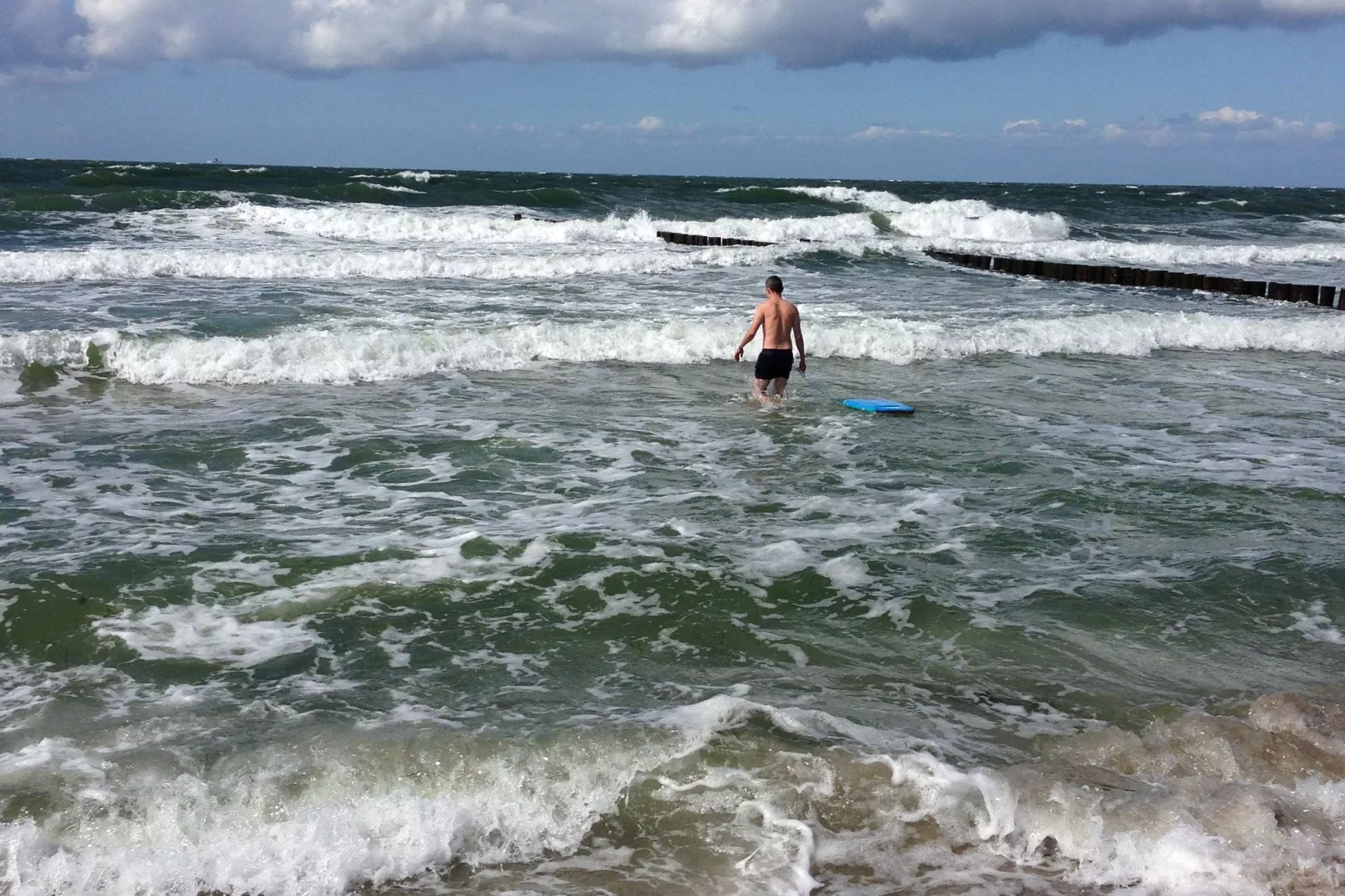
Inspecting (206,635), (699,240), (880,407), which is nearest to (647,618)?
(206,635)

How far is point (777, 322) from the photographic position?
487 inches

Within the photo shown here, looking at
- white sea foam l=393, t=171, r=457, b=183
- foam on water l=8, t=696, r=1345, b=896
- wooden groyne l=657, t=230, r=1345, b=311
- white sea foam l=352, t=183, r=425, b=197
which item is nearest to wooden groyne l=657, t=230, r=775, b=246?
wooden groyne l=657, t=230, r=1345, b=311

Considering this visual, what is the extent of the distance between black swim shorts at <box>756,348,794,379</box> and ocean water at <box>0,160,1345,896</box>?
41 centimetres

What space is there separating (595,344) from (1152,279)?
53.4 feet

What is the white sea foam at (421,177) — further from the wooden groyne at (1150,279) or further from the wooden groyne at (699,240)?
the wooden groyne at (1150,279)

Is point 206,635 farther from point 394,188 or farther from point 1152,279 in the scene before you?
point 394,188

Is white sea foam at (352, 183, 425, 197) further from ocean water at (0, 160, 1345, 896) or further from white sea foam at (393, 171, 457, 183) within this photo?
ocean water at (0, 160, 1345, 896)

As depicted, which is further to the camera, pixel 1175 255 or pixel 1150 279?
pixel 1175 255

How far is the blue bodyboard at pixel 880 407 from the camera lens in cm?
1182

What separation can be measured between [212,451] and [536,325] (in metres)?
6.42

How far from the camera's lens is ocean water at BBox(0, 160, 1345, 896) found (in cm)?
423

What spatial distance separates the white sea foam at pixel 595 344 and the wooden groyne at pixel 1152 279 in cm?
366

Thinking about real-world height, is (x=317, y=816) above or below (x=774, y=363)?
below

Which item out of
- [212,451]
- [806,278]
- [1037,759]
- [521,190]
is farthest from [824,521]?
[521,190]
